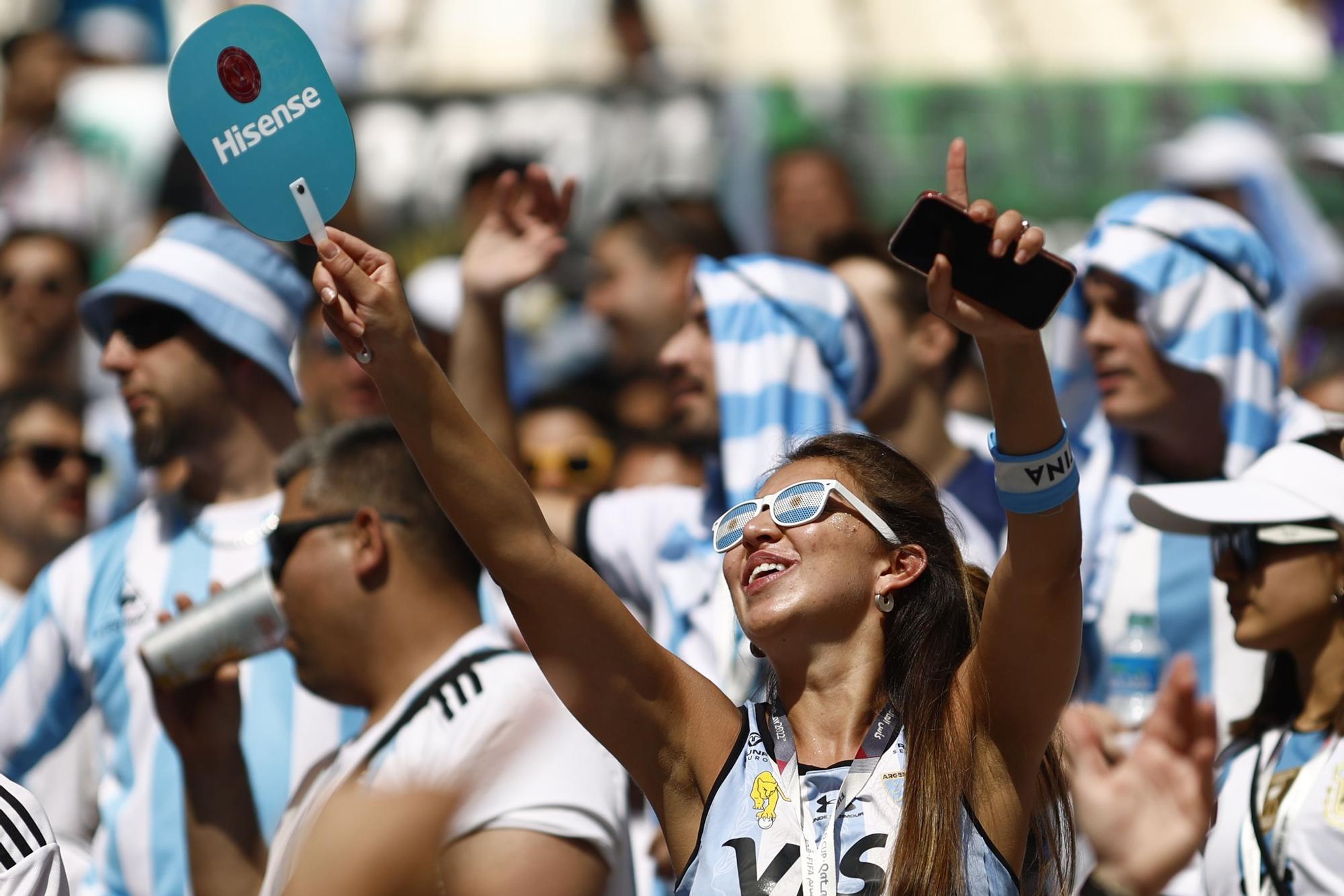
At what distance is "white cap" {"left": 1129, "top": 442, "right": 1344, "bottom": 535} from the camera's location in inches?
136

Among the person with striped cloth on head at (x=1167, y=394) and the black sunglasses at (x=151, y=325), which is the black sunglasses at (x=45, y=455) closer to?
the black sunglasses at (x=151, y=325)

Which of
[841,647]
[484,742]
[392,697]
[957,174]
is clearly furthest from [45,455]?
[957,174]

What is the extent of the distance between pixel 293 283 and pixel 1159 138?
5.00 meters

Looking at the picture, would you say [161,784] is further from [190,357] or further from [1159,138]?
[1159,138]

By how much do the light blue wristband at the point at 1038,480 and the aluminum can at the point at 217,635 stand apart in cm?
179

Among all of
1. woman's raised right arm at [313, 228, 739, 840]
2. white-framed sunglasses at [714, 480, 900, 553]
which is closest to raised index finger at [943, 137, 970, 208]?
white-framed sunglasses at [714, 480, 900, 553]

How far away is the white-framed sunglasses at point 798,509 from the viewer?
2859 mm

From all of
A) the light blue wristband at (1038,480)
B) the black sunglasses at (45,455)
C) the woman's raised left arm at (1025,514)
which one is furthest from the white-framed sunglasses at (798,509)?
the black sunglasses at (45,455)

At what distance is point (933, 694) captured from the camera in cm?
272

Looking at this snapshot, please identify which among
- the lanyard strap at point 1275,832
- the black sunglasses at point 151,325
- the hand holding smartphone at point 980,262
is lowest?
the lanyard strap at point 1275,832

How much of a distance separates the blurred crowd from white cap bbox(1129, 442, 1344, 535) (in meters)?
0.01

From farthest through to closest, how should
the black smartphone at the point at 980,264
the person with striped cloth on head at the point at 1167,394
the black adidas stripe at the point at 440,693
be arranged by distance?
1. the person with striped cloth on head at the point at 1167,394
2. the black adidas stripe at the point at 440,693
3. the black smartphone at the point at 980,264

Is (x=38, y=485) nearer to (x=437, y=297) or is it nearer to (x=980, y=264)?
(x=437, y=297)

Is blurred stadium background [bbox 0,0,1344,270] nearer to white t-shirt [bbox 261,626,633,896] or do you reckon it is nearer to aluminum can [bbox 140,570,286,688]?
aluminum can [bbox 140,570,286,688]
